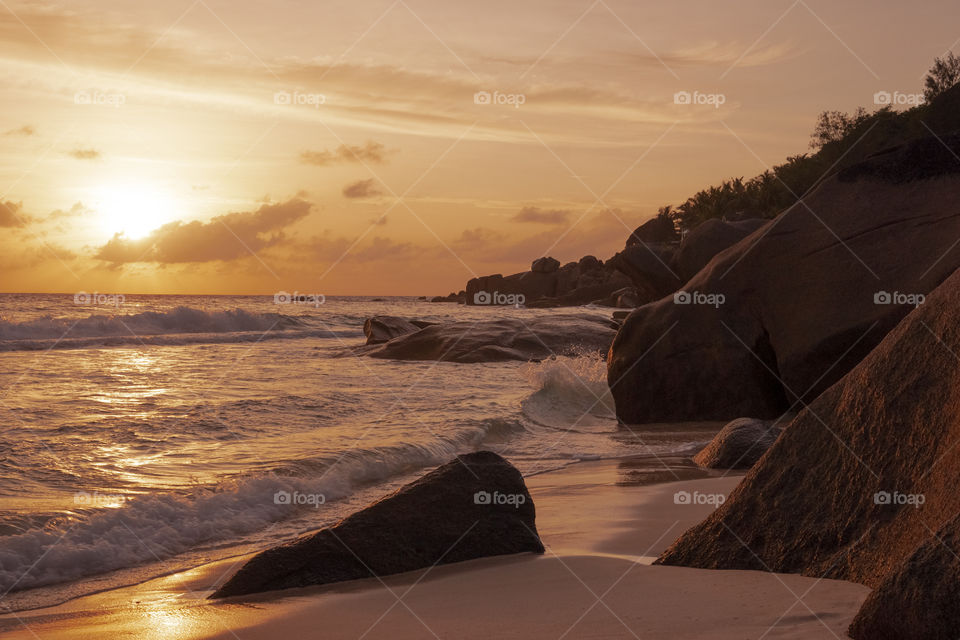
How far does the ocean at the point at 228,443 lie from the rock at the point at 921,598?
4.34 metres

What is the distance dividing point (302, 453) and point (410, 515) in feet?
13.9

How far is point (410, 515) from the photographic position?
5.18 meters

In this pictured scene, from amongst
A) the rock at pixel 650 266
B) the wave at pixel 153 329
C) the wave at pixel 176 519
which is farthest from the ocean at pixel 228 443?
the wave at pixel 153 329

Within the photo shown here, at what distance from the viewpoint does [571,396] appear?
15.7 m

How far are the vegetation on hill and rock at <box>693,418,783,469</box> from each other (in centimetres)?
2514

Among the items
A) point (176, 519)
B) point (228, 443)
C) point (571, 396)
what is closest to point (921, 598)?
point (176, 519)

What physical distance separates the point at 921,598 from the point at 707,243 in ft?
39.9

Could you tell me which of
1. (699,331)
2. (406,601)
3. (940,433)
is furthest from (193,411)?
(940,433)

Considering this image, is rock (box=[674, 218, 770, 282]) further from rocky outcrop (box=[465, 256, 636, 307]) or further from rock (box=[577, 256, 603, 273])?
rock (box=[577, 256, 603, 273])

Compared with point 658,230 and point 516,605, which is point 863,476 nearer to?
point 516,605

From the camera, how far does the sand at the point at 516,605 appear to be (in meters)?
3.36

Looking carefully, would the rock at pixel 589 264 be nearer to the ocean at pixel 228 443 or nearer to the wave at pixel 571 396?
the ocean at pixel 228 443

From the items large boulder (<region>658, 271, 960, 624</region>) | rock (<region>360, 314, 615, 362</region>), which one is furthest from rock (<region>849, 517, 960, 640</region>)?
rock (<region>360, 314, 615, 362</region>)

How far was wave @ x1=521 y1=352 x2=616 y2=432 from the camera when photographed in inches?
521
